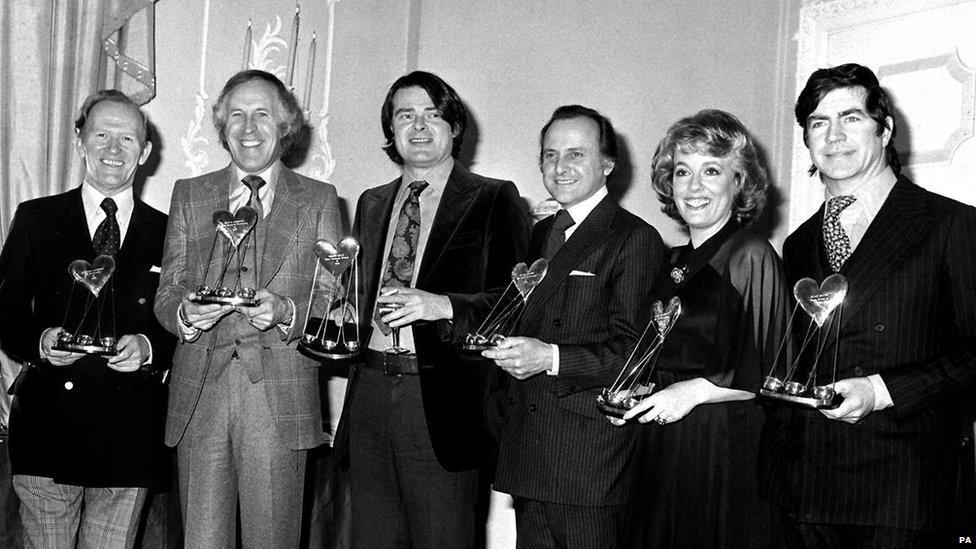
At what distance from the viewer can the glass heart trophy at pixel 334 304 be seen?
8.36 ft

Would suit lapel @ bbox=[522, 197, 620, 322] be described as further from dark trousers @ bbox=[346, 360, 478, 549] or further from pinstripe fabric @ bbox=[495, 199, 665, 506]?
dark trousers @ bbox=[346, 360, 478, 549]

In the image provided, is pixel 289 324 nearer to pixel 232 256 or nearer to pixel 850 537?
pixel 232 256

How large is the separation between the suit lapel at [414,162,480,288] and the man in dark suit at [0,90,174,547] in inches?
34.1

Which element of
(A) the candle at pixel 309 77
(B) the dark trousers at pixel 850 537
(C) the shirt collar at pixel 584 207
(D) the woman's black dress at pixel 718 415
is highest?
(A) the candle at pixel 309 77

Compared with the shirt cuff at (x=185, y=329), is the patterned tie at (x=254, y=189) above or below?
above

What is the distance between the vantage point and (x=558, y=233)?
8.92 feet

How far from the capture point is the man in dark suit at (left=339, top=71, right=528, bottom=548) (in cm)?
268

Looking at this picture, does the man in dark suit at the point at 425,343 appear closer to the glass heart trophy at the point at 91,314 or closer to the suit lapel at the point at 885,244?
the glass heart trophy at the point at 91,314

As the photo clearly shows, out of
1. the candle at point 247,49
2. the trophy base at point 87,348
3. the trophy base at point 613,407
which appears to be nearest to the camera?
the trophy base at point 613,407

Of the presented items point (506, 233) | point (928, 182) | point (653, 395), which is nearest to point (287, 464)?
point (506, 233)

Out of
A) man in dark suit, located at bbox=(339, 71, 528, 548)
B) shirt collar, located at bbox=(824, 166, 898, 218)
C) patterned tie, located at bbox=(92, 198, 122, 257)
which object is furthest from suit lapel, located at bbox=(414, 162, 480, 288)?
shirt collar, located at bbox=(824, 166, 898, 218)

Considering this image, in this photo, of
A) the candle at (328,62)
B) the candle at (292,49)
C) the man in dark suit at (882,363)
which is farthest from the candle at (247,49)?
the man in dark suit at (882,363)

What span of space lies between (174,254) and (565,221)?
1178mm

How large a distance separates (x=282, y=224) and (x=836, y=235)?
156 cm
